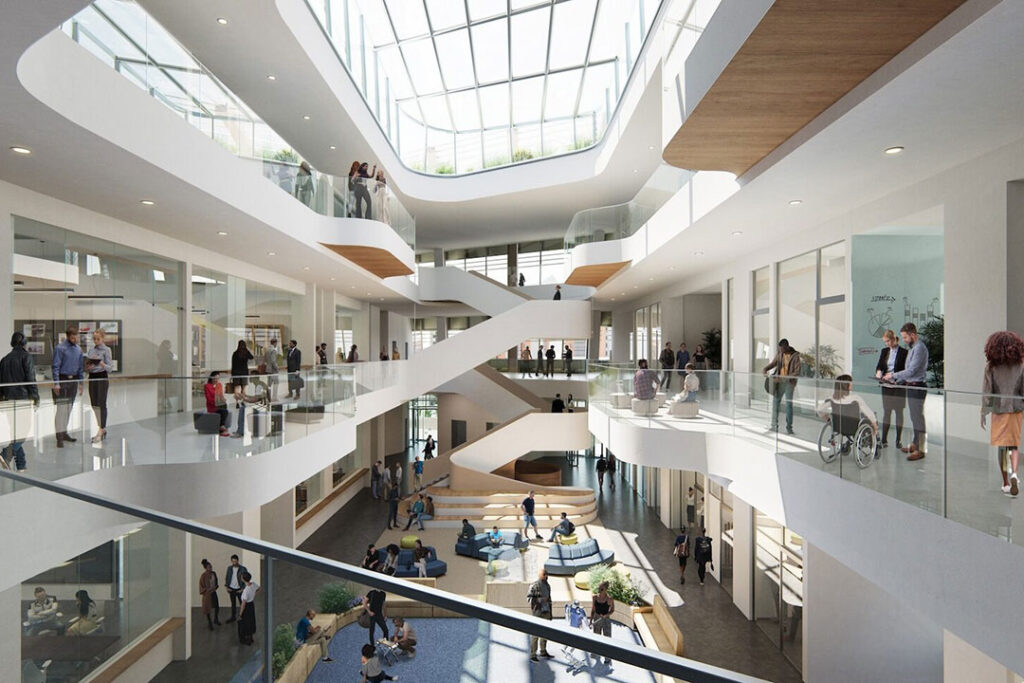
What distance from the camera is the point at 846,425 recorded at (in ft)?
23.3

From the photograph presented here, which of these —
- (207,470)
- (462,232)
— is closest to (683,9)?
(207,470)

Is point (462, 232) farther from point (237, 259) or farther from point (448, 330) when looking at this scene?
point (237, 259)

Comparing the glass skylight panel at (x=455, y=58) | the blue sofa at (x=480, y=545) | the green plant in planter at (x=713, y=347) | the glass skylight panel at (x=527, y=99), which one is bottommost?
the blue sofa at (x=480, y=545)

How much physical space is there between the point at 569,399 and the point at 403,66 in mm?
16059

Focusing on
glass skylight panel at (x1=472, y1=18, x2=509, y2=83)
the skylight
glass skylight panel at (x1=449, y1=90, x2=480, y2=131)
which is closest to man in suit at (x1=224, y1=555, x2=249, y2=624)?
the skylight

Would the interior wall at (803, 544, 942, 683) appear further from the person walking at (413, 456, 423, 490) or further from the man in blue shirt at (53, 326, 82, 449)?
the person walking at (413, 456, 423, 490)

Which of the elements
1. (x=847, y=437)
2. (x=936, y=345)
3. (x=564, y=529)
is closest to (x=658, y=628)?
(x=564, y=529)

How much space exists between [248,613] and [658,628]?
11.7 meters

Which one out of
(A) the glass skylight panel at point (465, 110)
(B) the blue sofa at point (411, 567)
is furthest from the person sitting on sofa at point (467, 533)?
(A) the glass skylight panel at point (465, 110)

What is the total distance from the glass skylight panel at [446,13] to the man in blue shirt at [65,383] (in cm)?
1804

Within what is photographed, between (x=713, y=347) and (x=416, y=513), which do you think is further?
(x=713, y=347)

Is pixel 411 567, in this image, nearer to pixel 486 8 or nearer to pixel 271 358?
pixel 271 358

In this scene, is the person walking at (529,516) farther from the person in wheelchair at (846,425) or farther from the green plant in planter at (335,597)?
the green plant in planter at (335,597)

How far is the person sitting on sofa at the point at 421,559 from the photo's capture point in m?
15.2
